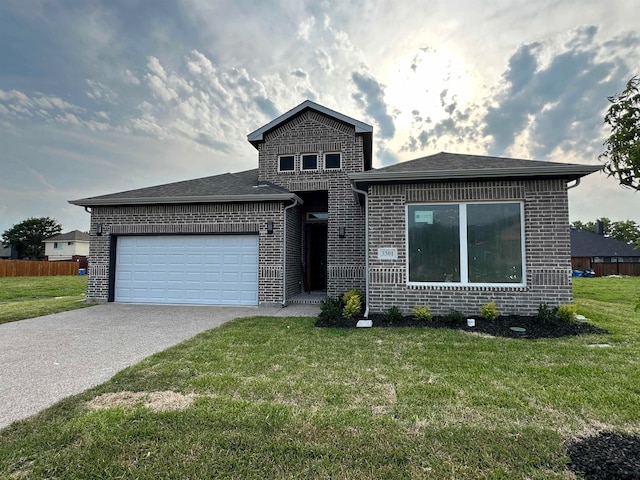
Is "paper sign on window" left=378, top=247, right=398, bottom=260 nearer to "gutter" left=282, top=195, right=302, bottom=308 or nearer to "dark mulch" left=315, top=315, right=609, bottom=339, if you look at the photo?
"dark mulch" left=315, top=315, right=609, bottom=339

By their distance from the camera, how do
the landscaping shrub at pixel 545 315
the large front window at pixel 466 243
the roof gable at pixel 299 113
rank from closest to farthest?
the landscaping shrub at pixel 545 315 < the large front window at pixel 466 243 < the roof gable at pixel 299 113

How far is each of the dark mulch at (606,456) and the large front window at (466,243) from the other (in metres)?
4.78

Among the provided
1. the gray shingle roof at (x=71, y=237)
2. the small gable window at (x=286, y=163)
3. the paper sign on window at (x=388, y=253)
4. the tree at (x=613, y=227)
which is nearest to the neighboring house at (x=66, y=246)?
the gray shingle roof at (x=71, y=237)

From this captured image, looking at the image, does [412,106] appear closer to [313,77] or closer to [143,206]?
[313,77]

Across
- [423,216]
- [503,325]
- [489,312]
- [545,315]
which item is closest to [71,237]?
[423,216]

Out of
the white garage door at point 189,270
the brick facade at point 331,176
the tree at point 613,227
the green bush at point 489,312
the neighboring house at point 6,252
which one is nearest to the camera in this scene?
the green bush at point 489,312

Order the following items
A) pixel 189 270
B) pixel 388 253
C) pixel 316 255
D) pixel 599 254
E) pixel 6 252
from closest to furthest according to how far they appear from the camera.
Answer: pixel 388 253 → pixel 189 270 → pixel 316 255 → pixel 599 254 → pixel 6 252

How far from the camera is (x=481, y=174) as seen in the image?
22.7 feet

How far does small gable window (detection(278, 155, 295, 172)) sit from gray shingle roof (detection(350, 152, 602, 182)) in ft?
14.0

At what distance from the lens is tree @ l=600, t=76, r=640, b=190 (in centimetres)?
233

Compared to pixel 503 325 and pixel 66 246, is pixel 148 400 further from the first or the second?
pixel 66 246

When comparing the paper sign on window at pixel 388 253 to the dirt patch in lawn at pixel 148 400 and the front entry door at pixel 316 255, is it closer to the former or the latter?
the front entry door at pixel 316 255

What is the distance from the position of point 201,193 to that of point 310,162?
3721 mm

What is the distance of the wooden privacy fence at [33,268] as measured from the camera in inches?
907
